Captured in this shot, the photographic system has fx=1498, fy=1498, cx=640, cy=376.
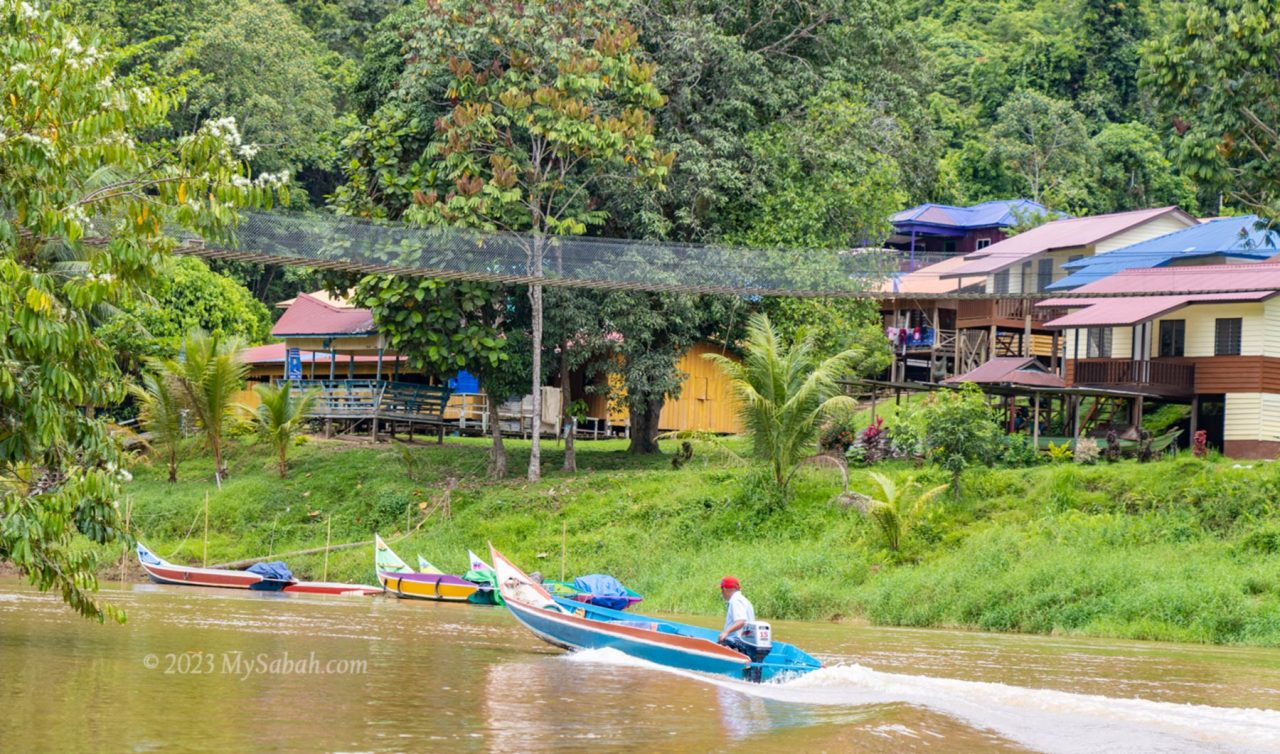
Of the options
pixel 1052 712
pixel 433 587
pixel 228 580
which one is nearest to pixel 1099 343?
pixel 433 587

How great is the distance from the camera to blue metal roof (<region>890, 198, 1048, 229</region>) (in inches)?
1818

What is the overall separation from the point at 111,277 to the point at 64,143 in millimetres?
1164

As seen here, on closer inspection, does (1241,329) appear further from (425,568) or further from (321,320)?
(321,320)

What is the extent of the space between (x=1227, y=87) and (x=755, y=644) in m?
10.4

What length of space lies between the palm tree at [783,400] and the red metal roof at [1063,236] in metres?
12.2

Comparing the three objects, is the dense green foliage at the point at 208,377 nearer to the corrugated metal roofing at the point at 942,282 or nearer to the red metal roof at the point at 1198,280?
the corrugated metal roofing at the point at 942,282

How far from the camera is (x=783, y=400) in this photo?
79.8 feet

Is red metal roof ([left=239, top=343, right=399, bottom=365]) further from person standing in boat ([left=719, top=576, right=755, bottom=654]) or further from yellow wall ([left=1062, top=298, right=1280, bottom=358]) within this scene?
person standing in boat ([left=719, top=576, right=755, bottom=654])

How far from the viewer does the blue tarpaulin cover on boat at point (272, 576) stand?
2421 centimetres

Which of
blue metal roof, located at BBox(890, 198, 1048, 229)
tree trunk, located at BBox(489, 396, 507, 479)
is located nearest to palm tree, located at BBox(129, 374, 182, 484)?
tree trunk, located at BBox(489, 396, 507, 479)

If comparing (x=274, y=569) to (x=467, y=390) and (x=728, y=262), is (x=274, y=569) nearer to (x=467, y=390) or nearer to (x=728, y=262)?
(x=728, y=262)

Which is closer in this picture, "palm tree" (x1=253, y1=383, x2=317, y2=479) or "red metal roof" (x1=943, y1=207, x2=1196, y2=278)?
"palm tree" (x1=253, y1=383, x2=317, y2=479)

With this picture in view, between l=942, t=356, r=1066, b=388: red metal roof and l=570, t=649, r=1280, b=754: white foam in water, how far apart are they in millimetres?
15218

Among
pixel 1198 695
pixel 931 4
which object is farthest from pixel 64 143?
pixel 931 4
